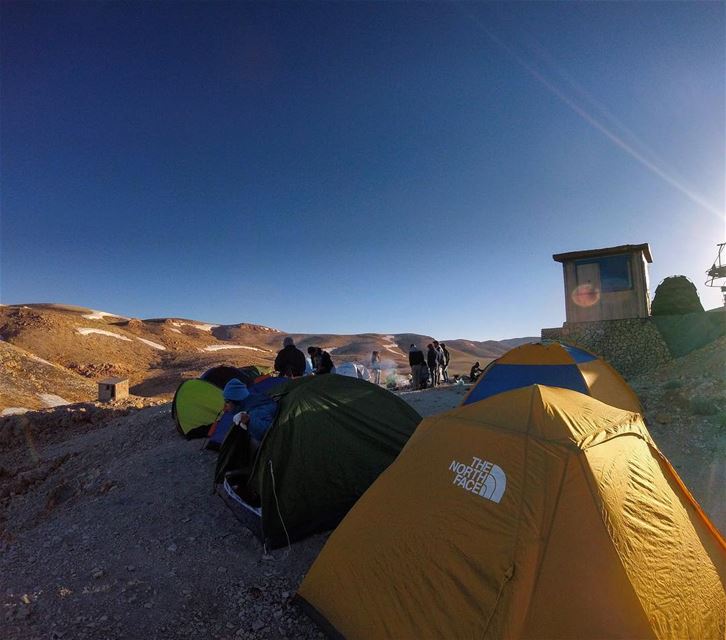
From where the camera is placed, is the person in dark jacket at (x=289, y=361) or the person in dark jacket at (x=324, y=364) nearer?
the person in dark jacket at (x=289, y=361)

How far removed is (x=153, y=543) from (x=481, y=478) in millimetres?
3896

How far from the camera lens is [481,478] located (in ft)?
10.3

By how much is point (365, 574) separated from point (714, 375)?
36.6 ft

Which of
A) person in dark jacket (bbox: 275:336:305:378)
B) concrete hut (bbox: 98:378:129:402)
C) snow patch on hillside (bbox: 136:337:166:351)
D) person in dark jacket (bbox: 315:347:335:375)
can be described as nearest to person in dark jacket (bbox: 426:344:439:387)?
person in dark jacket (bbox: 315:347:335:375)

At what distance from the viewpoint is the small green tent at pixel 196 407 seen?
354 inches

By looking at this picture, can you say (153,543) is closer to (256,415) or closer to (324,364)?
(256,415)

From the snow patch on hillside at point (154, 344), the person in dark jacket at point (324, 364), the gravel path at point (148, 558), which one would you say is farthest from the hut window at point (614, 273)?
the snow patch on hillside at point (154, 344)

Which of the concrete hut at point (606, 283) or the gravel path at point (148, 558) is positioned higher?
the concrete hut at point (606, 283)

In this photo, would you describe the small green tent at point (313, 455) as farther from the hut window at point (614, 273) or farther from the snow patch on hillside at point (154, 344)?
the snow patch on hillside at point (154, 344)

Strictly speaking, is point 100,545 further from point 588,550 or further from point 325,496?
point 588,550

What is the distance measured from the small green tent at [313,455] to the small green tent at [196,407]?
3.35 meters

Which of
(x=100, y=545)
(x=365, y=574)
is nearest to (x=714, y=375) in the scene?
(x=365, y=574)

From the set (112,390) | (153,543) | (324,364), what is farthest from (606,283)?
(112,390)

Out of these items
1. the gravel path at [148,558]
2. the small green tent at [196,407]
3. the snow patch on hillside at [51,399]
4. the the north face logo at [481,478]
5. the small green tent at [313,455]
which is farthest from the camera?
the snow patch on hillside at [51,399]
